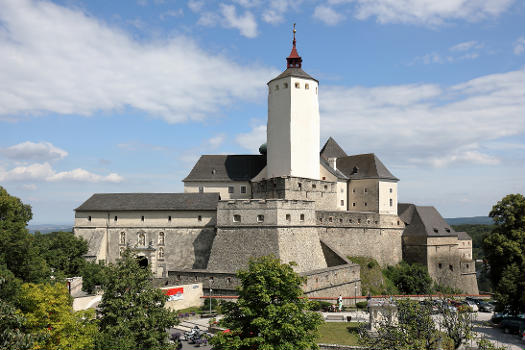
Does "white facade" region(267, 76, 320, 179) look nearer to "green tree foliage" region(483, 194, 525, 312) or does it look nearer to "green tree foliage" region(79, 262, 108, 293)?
"green tree foliage" region(483, 194, 525, 312)

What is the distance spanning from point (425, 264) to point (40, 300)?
138 ft

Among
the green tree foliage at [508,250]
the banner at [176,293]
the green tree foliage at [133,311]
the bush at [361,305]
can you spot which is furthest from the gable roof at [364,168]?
the green tree foliage at [133,311]

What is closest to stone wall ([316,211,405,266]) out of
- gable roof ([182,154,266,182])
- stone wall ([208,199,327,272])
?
stone wall ([208,199,327,272])

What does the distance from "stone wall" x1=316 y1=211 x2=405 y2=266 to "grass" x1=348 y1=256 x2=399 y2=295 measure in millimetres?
1101

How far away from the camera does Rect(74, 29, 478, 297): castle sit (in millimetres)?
40562

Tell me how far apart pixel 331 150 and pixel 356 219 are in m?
12.5

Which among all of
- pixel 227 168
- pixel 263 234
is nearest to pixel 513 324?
pixel 263 234

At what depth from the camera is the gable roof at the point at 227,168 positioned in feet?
175

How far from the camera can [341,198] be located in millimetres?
52250

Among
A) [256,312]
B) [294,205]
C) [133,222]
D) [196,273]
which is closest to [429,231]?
[294,205]

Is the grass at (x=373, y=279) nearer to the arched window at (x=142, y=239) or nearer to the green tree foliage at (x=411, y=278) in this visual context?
the green tree foliage at (x=411, y=278)

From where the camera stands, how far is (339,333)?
2780cm

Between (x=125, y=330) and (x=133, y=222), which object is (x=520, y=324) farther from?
(x=133, y=222)

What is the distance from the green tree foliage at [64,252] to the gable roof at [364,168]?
104 feet
